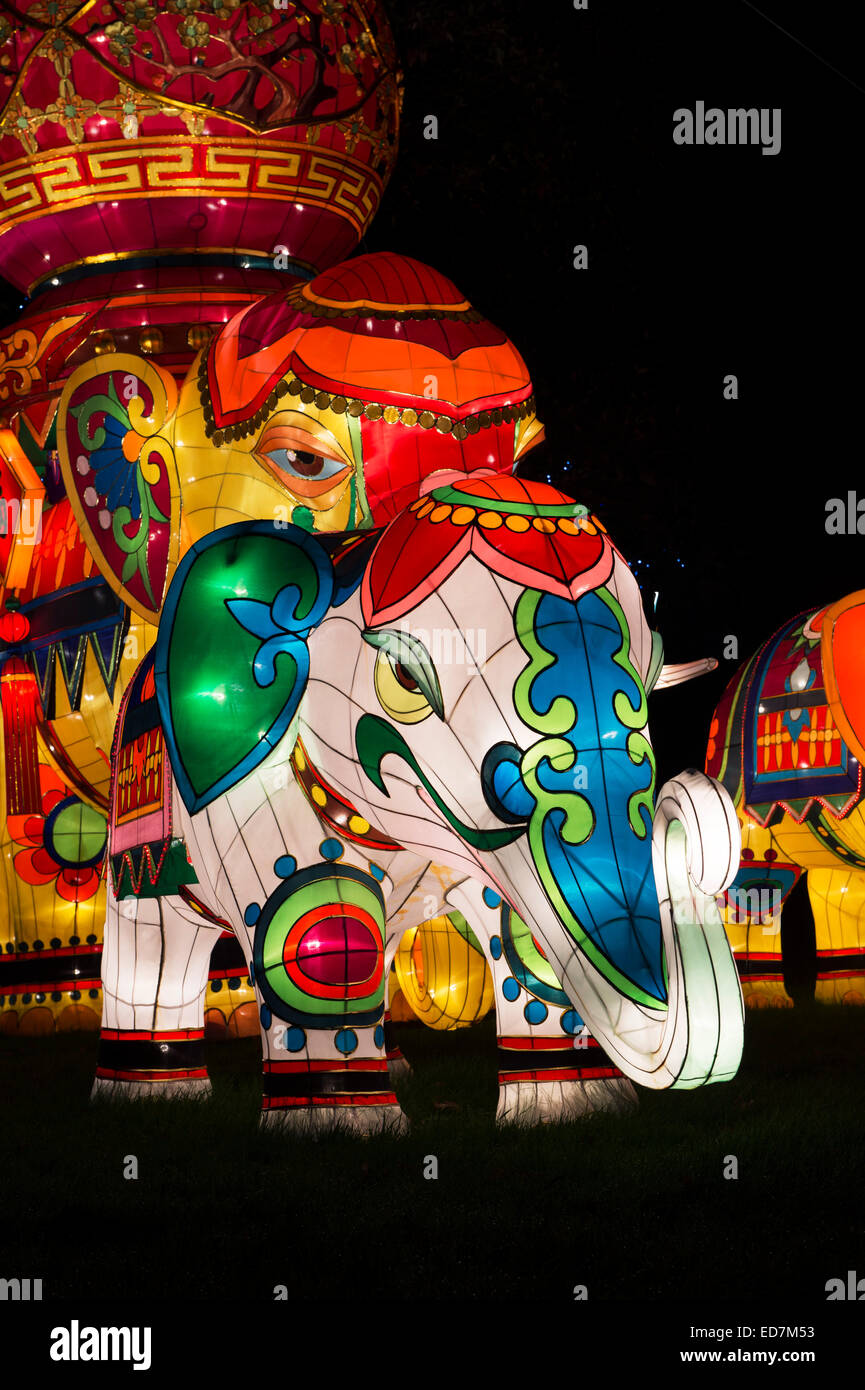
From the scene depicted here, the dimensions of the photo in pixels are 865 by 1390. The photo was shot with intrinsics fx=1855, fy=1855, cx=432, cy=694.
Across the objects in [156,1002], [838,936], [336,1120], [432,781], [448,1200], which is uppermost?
[432,781]

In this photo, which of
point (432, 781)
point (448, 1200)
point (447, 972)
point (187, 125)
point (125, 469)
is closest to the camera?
point (448, 1200)

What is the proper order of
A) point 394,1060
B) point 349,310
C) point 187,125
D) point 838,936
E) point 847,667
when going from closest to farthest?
point 349,310, point 394,1060, point 187,125, point 847,667, point 838,936

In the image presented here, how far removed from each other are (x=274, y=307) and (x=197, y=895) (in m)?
1.78

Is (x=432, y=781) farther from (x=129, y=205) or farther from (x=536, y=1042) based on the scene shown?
(x=129, y=205)

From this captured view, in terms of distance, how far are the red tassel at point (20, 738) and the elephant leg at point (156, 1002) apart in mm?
1759

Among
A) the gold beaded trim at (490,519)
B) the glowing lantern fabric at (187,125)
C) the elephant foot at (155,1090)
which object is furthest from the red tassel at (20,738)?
the gold beaded trim at (490,519)

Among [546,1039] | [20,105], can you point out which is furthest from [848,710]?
[20,105]

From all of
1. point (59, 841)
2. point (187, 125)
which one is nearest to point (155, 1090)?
point (59, 841)

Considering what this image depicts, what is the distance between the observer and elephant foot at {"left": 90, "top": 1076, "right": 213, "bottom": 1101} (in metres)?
5.34

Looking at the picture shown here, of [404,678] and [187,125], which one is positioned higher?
[187,125]

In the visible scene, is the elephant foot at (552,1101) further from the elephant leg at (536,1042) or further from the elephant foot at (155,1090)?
the elephant foot at (155,1090)

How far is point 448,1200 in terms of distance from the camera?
3.98 meters

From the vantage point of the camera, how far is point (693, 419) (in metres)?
9.98

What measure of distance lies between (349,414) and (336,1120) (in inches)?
80.1
